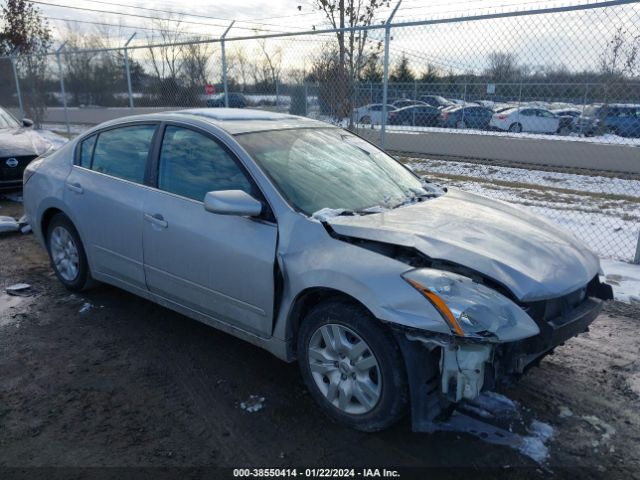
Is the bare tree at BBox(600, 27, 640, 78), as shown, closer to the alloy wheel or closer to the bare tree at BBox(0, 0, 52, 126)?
the alloy wheel

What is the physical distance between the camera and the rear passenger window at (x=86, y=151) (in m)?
4.42

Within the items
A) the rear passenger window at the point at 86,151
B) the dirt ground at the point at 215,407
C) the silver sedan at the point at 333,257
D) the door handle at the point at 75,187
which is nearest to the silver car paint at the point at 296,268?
the silver sedan at the point at 333,257

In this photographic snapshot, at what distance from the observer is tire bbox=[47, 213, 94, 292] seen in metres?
4.50

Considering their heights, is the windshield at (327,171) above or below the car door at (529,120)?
below

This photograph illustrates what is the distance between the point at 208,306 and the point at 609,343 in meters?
2.96

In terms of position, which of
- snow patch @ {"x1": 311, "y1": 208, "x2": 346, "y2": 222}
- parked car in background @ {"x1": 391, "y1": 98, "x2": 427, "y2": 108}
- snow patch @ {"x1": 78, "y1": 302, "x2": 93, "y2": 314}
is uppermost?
parked car in background @ {"x1": 391, "y1": 98, "x2": 427, "y2": 108}

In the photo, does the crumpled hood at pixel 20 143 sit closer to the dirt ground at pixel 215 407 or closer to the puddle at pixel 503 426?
the dirt ground at pixel 215 407

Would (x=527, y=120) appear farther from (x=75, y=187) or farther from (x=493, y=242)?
(x=75, y=187)

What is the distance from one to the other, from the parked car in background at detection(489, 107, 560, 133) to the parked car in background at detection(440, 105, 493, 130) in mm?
159

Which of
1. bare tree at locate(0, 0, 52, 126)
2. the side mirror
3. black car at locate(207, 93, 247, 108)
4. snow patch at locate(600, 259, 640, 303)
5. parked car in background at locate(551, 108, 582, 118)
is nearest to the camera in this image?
the side mirror

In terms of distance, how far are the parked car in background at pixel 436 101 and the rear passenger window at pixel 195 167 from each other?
5364 mm

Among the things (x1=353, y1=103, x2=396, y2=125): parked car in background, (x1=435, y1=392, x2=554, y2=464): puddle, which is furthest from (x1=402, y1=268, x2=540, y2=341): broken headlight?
(x1=353, y1=103, x2=396, y2=125): parked car in background

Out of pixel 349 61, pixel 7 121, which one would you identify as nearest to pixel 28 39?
pixel 7 121

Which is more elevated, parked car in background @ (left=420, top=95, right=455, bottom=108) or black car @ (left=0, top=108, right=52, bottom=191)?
parked car in background @ (left=420, top=95, right=455, bottom=108)
